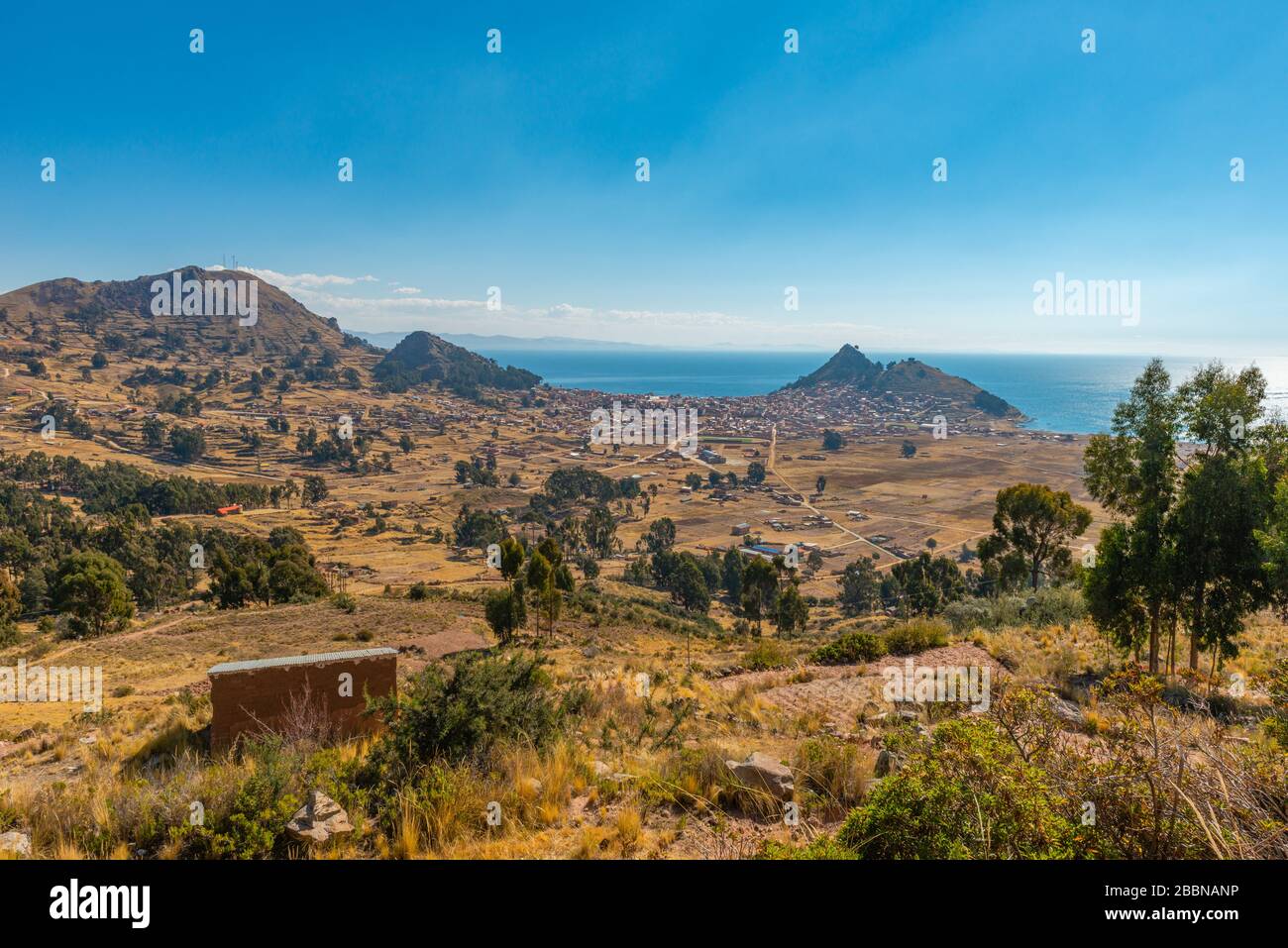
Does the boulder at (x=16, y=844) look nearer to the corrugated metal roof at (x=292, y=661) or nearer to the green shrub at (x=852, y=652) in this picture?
the corrugated metal roof at (x=292, y=661)

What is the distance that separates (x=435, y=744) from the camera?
5871 millimetres

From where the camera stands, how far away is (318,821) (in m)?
4.39

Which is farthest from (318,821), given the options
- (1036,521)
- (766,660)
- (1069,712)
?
(1036,521)

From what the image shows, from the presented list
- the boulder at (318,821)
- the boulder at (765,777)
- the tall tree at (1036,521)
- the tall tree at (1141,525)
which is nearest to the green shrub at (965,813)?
the boulder at (765,777)

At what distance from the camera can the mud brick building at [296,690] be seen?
26.9ft

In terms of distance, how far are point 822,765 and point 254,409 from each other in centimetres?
16168

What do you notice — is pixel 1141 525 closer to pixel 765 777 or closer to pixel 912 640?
pixel 912 640

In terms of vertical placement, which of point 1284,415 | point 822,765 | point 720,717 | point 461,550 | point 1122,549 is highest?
point 1284,415

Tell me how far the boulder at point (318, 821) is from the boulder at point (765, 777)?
10.7ft

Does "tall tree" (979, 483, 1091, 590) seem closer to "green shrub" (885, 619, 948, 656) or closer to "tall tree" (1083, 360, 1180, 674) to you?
"green shrub" (885, 619, 948, 656)

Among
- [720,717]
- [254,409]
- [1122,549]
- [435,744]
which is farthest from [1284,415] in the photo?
[254,409]

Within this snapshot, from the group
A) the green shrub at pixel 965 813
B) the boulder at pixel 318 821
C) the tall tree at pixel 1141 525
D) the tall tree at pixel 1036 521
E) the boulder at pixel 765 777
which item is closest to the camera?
the green shrub at pixel 965 813
